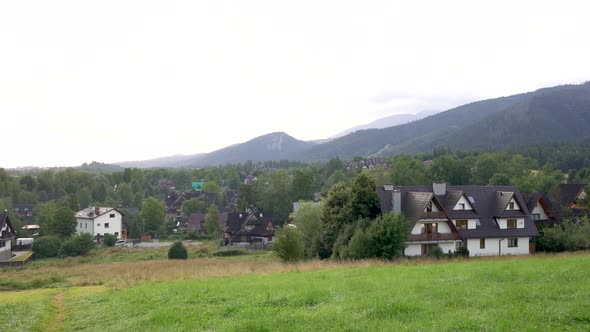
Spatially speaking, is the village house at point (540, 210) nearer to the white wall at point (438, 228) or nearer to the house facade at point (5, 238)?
the white wall at point (438, 228)

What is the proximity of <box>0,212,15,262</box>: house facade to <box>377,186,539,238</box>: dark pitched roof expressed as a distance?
48.7m

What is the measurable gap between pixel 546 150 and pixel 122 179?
147 meters

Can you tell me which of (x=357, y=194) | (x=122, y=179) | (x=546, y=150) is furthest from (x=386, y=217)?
(x=546, y=150)

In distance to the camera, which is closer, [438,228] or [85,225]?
[438,228]

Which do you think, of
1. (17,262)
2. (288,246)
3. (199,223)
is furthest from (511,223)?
(199,223)

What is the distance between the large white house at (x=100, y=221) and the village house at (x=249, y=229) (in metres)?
19.8

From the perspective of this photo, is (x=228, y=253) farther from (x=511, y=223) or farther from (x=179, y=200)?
(x=179, y=200)

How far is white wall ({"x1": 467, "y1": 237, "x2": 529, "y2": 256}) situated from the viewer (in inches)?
1713

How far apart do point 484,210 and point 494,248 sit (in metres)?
3.64

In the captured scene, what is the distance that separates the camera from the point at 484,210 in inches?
1797

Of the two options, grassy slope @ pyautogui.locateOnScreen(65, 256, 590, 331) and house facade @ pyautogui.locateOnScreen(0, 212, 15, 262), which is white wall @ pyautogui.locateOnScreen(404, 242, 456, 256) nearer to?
grassy slope @ pyautogui.locateOnScreen(65, 256, 590, 331)

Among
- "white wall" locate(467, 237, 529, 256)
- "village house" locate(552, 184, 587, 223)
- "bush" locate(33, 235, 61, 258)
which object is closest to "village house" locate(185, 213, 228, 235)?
"bush" locate(33, 235, 61, 258)

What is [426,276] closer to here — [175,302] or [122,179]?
[175,302]

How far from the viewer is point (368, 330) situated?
1191 cm
